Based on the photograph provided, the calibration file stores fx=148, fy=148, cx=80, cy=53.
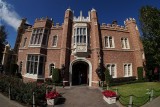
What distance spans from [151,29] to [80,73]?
13044mm

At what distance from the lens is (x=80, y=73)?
25.7m

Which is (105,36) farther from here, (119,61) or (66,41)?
(66,41)

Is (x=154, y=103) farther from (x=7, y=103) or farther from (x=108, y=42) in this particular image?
(x=108, y=42)

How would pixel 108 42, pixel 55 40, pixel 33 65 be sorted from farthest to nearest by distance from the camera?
pixel 55 40
pixel 108 42
pixel 33 65

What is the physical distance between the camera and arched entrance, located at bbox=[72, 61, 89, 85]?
25.3 meters

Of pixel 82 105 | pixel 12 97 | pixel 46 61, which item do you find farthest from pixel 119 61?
pixel 12 97

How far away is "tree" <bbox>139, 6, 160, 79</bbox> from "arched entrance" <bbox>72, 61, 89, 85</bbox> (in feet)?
33.3

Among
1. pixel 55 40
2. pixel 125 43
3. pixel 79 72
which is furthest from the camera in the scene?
pixel 125 43

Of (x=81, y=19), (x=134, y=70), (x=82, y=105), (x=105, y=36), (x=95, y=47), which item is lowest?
(x=82, y=105)

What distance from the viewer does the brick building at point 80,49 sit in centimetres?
2316

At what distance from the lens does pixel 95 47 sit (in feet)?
75.3

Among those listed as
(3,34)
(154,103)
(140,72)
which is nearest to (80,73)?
(140,72)

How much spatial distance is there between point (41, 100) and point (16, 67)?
1487cm

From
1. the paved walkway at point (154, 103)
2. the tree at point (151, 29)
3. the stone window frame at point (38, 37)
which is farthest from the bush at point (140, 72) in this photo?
the stone window frame at point (38, 37)
